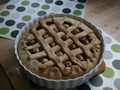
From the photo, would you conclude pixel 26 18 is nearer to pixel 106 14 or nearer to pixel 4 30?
pixel 4 30

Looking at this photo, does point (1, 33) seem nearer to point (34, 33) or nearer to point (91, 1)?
point (34, 33)

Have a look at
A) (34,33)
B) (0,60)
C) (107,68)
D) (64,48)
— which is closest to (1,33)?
(0,60)

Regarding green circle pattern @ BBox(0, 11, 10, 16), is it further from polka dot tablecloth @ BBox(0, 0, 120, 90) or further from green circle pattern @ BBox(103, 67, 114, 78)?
green circle pattern @ BBox(103, 67, 114, 78)

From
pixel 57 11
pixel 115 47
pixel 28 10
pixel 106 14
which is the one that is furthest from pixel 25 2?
pixel 115 47

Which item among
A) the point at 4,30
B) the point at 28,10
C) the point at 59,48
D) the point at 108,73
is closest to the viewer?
the point at 59,48

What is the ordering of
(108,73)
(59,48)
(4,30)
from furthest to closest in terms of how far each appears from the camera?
(4,30) < (108,73) < (59,48)

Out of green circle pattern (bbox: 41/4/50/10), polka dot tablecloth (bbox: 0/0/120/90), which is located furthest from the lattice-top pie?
green circle pattern (bbox: 41/4/50/10)

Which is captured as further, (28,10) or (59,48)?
(28,10)

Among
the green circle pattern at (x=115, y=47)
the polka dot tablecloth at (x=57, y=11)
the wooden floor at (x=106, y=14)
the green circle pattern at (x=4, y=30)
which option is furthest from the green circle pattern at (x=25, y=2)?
the green circle pattern at (x=115, y=47)
